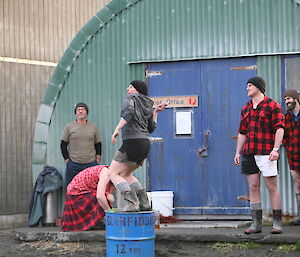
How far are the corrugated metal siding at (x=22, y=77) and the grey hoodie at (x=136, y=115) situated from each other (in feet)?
19.3

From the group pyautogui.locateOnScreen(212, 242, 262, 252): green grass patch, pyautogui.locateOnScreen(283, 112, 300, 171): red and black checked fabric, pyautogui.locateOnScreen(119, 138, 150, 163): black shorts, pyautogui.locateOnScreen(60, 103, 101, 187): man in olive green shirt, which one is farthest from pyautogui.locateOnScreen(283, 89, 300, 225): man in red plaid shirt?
pyautogui.locateOnScreen(60, 103, 101, 187): man in olive green shirt

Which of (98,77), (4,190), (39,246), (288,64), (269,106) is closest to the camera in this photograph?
(269,106)

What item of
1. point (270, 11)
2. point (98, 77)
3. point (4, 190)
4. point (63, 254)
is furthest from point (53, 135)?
point (270, 11)

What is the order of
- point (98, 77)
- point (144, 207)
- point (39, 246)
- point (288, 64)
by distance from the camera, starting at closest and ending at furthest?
point (144, 207)
point (39, 246)
point (288, 64)
point (98, 77)

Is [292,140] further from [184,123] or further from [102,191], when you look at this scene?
[102,191]

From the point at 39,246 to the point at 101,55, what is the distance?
3560 mm

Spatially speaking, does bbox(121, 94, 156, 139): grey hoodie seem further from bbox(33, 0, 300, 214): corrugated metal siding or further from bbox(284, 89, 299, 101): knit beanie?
bbox(33, 0, 300, 214): corrugated metal siding

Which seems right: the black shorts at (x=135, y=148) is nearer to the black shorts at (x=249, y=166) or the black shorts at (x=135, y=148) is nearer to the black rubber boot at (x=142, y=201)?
the black rubber boot at (x=142, y=201)

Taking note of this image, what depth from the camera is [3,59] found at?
13.4 metres

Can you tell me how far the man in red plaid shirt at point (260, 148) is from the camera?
8473 mm

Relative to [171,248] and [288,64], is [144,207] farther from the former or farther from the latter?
[288,64]

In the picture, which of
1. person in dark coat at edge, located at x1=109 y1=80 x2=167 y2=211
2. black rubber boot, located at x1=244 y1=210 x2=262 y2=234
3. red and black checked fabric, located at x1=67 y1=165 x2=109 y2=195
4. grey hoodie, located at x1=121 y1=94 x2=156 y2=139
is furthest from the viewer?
red and black checked fabric, located at x1=67 y1=165 x2=109 y2=195

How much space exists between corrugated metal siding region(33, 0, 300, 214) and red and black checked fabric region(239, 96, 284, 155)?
80.5 inches

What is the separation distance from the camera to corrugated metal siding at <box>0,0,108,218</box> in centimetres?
1344
